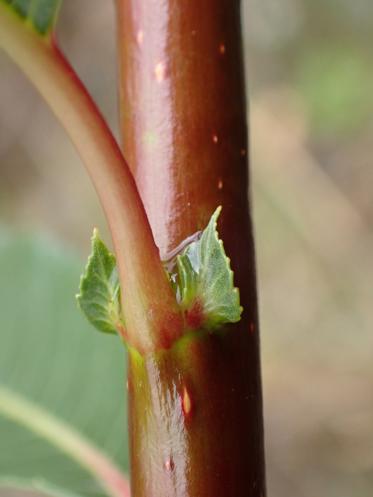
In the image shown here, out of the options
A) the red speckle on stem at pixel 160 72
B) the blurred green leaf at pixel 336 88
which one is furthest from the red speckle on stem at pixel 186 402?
the blurred green leaf at pixel 336 88

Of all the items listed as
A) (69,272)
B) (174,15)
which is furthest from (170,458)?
(69,272)

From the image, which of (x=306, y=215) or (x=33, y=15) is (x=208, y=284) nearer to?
(x=33, y=15)

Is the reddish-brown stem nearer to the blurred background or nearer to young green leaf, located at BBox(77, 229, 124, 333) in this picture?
young green leaf, located at BBox(77, 229, 124, 333)

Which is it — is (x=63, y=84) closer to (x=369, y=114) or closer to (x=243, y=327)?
(x=243, y=327)

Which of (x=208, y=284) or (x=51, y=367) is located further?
(x=51, y=367)

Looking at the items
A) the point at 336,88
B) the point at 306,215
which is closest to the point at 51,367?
the point at 306,215

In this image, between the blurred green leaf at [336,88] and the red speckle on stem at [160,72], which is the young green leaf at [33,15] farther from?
the blurred green leaf at [336,88]
